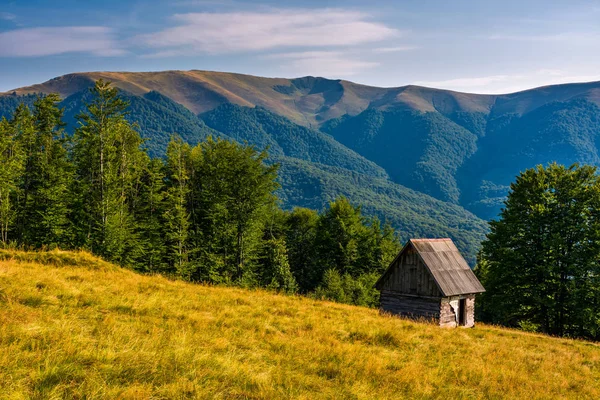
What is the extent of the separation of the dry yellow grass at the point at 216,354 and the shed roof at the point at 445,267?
33.1 ft

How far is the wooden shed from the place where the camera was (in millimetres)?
26688

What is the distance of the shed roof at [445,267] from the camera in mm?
27016

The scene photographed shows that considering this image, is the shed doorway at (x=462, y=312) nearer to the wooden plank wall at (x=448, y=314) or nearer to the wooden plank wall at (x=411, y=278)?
the wooden plank wall at (x=448, y=314)

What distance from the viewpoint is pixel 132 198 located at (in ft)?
138

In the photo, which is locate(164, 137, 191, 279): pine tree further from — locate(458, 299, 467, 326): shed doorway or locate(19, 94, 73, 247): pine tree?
locate(458, 299, 467, 326): shed doorway

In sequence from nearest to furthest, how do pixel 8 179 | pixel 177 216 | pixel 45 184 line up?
pixel 8 179 < pixel 45 184 < pixel 177 216

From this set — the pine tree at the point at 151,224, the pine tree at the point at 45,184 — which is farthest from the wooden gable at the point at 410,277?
the pine tree at the point at 45,184

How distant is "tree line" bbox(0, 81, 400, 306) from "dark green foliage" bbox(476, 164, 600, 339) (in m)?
17.2

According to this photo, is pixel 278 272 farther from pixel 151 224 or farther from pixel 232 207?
pixel 151 224

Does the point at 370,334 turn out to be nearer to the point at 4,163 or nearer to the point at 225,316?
the point at 225,316

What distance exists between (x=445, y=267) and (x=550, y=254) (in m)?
13.9

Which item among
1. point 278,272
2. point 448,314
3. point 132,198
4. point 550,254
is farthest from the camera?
point 278,272

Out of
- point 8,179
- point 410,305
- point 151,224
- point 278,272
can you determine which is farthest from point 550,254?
point 8,179

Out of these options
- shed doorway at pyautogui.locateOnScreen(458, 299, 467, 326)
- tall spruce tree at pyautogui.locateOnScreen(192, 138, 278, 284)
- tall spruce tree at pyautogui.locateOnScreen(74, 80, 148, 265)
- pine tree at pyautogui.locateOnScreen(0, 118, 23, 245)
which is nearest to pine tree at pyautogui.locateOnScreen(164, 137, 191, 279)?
tall spruce tree at pyautogui.locateOnScreen(192, 138, 278, 284)
